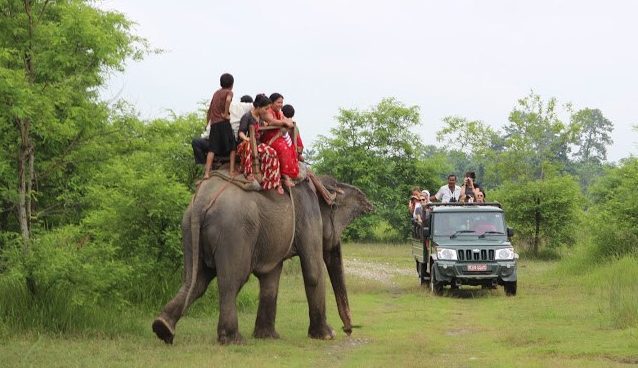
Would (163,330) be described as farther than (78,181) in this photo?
No

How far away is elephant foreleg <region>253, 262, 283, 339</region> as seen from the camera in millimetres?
14477

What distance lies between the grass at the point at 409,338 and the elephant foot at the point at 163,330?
0.12m

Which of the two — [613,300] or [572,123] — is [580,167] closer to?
[572,123]

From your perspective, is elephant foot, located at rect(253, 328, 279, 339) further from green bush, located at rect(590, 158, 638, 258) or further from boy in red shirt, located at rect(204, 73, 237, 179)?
green bush, located at rect(590, 158, 638, 258)

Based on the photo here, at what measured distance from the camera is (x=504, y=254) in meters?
22.5

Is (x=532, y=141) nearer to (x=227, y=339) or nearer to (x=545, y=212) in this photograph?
(x=545, y=212)

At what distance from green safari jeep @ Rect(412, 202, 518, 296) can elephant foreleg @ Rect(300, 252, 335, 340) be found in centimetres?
785

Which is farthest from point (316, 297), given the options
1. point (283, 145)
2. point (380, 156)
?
point (380, 156)

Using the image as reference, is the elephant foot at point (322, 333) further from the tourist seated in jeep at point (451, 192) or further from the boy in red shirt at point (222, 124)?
the tourist seated in jeep at point (451, 192)

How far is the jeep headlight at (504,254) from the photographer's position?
22.4 meters

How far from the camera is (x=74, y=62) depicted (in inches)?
568

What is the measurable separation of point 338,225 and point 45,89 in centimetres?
478

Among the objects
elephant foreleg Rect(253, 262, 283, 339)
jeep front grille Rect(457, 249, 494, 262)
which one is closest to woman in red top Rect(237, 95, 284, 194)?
elephant foreleg Rect(253, 262, 283, 339)

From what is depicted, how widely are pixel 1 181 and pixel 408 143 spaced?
45.5 meters
